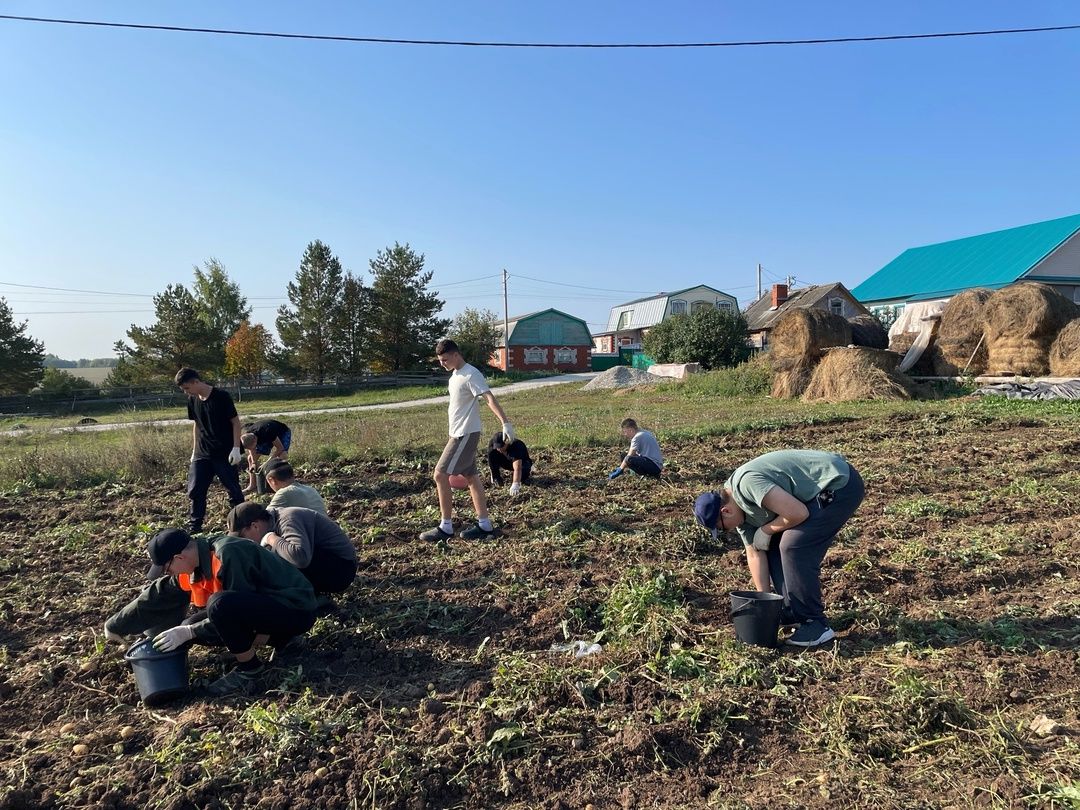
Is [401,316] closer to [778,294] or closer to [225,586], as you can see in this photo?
[778,294]

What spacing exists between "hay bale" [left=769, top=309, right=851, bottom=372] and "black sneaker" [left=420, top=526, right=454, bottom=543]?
16.7m

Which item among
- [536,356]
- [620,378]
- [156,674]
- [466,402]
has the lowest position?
[156,674]

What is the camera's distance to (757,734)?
3070 mm

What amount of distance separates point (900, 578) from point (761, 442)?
6829 mm

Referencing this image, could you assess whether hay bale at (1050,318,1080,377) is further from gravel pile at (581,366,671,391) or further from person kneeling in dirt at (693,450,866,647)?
gravel pile at (581,366,671,391)

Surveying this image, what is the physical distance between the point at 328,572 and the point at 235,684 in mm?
927

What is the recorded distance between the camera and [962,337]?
18234mm

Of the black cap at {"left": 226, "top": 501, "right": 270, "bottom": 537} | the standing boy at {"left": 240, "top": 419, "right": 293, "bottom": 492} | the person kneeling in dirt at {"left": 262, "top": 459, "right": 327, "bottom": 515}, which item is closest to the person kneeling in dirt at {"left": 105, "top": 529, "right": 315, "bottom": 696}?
the black cap at {"left": 226, "top": 501, "right": 270, "bottom": 537}

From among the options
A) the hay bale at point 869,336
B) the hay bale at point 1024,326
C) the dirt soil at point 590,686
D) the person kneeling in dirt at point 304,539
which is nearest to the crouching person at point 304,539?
the person kneeling in dirt at point 304,539

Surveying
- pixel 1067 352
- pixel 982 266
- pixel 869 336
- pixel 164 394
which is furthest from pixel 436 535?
pixel 982 266

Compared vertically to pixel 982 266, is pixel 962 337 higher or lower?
lower

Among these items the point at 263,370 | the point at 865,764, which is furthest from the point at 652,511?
the point at 263,370

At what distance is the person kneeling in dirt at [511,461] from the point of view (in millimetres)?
7947

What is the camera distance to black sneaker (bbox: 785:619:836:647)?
12.3ft
